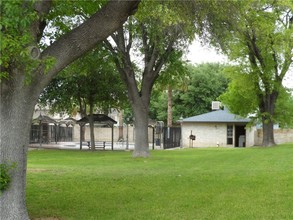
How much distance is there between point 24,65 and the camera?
6.91 meters

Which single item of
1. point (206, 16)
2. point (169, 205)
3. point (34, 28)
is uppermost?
point (206, 16)

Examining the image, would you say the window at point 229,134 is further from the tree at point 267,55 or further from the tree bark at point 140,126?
the tree bark at point 140,126

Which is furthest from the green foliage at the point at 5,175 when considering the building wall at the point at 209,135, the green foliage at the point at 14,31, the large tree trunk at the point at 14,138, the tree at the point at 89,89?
the building wall at the point at 209,135

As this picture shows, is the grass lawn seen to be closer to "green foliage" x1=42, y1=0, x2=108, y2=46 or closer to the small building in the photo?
"green foliage" x1=42, y1=0, x2=108, y2=46

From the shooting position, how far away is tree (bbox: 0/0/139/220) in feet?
20.5

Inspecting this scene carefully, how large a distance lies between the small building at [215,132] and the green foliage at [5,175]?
1409 inches

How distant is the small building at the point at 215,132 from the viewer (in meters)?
42.8

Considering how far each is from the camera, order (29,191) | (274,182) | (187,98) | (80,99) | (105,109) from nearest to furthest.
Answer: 1. (29,191)
2. (274,182)
3. (80,99)
4. (105,109)
5. (187,98)

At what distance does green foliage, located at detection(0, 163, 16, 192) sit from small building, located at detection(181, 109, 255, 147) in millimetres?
35788

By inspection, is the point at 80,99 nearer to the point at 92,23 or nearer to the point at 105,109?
the point at 105,109

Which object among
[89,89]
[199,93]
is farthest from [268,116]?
[199,93]

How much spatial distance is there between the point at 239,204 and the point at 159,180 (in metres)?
4.21

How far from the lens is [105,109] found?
117 ft

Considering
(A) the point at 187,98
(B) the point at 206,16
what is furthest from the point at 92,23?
(A) the point at 187,98
